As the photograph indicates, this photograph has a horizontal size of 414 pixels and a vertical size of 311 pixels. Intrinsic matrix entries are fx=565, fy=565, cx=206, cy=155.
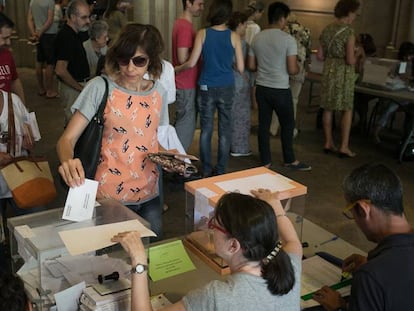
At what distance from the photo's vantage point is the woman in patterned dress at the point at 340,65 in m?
5.73

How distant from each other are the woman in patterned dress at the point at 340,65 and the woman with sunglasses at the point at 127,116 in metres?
3.68

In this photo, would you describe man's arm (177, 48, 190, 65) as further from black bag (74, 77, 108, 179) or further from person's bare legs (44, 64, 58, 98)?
person's bare legs (44, 64, 58, 98)

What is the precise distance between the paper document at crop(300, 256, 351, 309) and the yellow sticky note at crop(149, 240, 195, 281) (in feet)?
1.52

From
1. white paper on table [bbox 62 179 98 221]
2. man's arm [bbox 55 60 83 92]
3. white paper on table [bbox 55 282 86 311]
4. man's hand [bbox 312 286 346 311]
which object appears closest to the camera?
Answer: white paper on table [bbox 55 282 86 311]

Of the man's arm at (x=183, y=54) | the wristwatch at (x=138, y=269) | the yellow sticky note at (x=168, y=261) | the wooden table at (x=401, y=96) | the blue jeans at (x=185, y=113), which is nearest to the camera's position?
the wristwatch at (x=138, y=269)

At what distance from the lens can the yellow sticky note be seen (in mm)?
2217

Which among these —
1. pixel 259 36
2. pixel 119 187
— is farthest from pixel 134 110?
pixel 259 36

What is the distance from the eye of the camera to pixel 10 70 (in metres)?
3.76

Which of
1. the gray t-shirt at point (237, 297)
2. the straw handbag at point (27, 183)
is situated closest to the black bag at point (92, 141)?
the straw handbag at point (27, 183)

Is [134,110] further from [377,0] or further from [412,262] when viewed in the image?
[377,0]

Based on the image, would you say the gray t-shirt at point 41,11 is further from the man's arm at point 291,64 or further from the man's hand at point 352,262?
the man's hand at point 352,262

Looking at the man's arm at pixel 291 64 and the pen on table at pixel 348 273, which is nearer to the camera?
the pen on table at pixel 348 273

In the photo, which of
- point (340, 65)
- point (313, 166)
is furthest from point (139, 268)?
point (340, 65)

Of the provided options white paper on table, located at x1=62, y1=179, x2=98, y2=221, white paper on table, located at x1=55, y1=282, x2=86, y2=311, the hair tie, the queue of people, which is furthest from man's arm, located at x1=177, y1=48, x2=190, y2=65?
the hair tie
